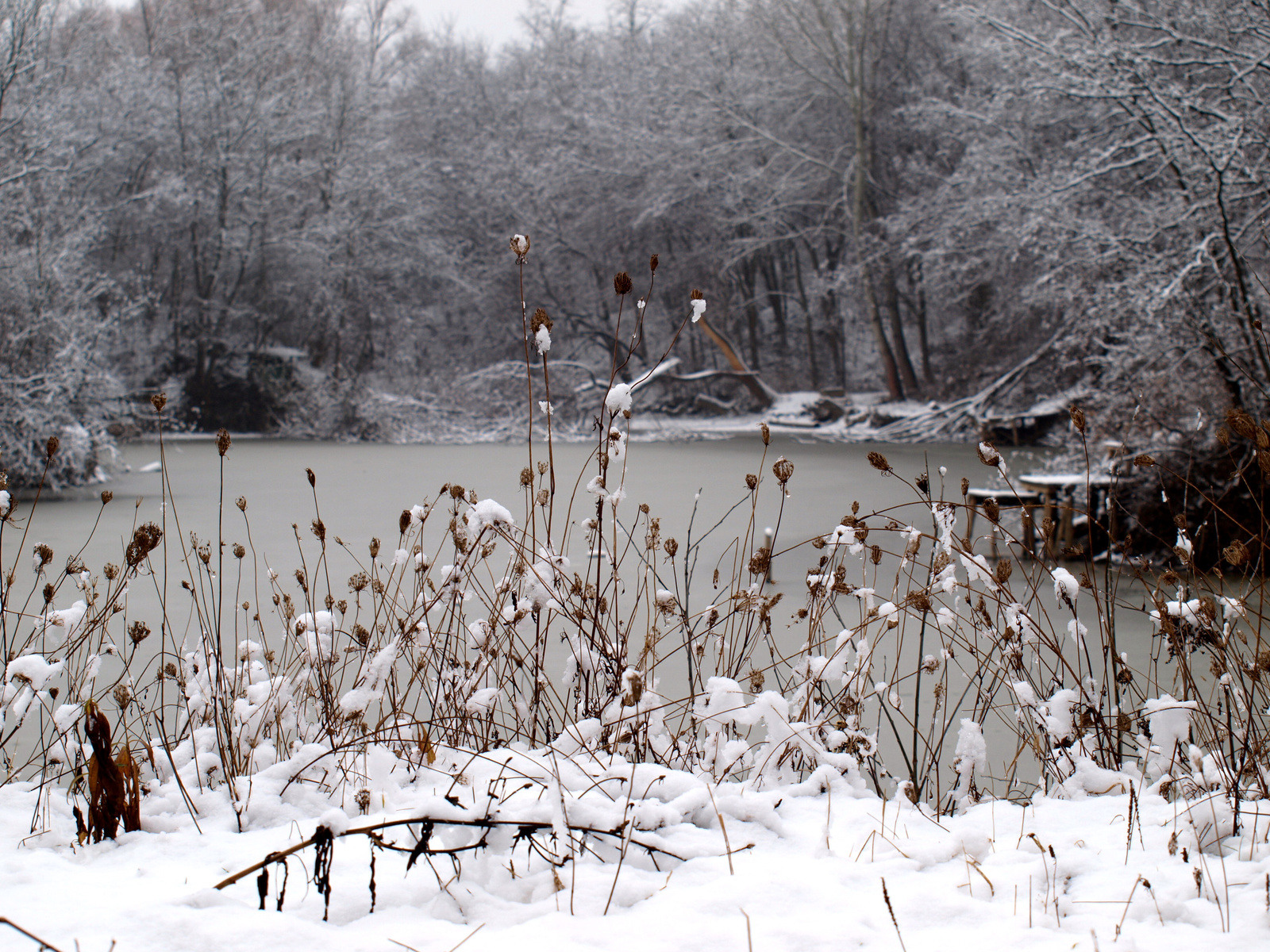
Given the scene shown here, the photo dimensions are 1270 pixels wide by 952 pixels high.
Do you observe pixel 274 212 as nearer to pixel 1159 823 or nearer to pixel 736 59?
pixel 736 59

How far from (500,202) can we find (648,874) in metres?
22.9

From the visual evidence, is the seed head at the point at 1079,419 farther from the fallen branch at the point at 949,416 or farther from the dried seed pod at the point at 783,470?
the fallen branch at the point at 949,416

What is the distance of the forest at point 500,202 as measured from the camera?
1131 cm

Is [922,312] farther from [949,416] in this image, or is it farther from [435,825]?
[435,825]

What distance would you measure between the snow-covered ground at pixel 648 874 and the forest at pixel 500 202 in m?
8.40

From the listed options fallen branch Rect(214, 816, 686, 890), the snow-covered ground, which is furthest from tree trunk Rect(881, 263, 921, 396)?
fallen branch Rect(214, 816, 686, 890)

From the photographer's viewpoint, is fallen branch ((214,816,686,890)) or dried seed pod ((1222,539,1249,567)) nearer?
fallen branch ((214,816,686,890))

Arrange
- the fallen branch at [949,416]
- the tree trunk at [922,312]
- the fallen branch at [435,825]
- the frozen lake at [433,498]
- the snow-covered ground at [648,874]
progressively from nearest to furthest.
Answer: the fallen branch at [435,825], the snow-covered ground at [648,874], the frozen lake at [433,498], the fallen branch at [949,416], the tree trunk at [922,312]

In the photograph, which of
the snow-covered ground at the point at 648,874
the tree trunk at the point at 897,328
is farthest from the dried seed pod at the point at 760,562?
the tree trunk at the point at 897,328

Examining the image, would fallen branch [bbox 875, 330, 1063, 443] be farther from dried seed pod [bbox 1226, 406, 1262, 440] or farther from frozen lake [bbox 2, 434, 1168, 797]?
dried seed pod [bbox 1226, 406, 1262, 440]

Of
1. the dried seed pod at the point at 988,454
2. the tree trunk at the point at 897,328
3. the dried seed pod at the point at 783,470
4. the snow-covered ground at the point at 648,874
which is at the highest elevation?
the tree trunk at the point at 897,328

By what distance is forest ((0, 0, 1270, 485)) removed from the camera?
445 inches

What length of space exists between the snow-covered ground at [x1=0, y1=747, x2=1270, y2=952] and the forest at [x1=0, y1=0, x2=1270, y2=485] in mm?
8397

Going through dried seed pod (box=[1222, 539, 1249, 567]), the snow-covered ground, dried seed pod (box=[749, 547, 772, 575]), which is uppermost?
dried seed pod (box=[1222, 539, 1249, 567])
